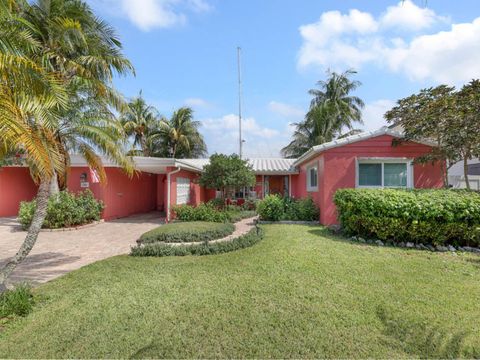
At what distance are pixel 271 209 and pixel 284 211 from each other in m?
0.83

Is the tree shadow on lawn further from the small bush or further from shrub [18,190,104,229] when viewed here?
shrub [18,190,104,229]

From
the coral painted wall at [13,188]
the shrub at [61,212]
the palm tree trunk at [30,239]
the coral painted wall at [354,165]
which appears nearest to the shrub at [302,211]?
the coral painted wall at [354,165]

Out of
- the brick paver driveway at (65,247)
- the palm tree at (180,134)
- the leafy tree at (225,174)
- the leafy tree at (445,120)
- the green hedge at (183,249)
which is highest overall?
the palm tree at (180,134)

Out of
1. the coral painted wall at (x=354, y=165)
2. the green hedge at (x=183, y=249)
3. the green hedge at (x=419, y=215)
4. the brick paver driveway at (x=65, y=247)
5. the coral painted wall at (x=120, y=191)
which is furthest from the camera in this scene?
the coral painted wall at (x=120, y=191)

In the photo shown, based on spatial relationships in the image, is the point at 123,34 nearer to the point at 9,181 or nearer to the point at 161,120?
the point at 9,181

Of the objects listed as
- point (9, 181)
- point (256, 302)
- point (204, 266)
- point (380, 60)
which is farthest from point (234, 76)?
point (256, 302)

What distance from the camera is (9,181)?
53.3 ft

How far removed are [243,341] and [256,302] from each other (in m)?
0.99

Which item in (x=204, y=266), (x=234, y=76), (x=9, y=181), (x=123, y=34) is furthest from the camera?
(x=234, y=76)

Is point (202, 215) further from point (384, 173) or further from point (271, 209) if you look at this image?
point (384, 173)

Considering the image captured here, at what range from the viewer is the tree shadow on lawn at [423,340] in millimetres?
3207

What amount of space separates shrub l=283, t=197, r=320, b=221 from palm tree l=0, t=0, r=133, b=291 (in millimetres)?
7410

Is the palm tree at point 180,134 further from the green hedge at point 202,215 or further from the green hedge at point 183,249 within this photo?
the green hedge at point 183,249

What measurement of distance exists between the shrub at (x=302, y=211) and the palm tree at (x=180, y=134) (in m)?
17.6
